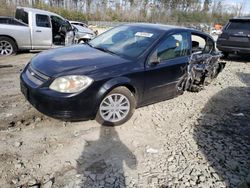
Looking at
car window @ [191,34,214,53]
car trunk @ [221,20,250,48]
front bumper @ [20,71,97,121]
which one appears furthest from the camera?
car trunk @ [221,20,250,48]

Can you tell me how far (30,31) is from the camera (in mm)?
9180

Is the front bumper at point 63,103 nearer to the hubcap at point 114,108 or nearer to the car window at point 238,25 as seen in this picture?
the hubcap at point 114,108

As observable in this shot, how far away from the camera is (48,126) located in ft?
13.3

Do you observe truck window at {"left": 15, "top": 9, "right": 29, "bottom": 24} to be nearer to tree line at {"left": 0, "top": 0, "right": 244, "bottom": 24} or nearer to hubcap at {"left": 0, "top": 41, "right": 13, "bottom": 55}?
hubcap at {"left": 0, "top": 41, "right": 13, "bottom": 55}

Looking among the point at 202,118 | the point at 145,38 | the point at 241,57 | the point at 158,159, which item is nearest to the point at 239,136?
the point at 202,118

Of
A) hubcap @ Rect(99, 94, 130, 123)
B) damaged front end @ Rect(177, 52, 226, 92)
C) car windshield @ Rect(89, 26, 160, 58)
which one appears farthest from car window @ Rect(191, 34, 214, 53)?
hubcap @ Rect(99, 94, 130, 123)

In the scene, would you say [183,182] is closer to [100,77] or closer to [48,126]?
[100,77]

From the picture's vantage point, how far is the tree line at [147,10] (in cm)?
4350

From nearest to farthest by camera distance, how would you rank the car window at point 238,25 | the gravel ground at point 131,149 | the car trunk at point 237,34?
1. the gravel ground at point 131,149
2. the car trunk at point 237,34
3. the car window at point 238,25

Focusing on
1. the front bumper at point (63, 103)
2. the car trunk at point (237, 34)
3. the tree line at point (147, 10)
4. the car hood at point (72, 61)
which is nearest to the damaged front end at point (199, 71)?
the car hood at point (72, 61)

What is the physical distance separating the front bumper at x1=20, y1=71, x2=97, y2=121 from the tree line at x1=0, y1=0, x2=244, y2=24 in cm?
3781

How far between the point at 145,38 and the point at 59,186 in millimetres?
2989

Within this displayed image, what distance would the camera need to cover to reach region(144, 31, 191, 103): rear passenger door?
4535 millimetres

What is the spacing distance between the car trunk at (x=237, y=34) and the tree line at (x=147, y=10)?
32.2 m
